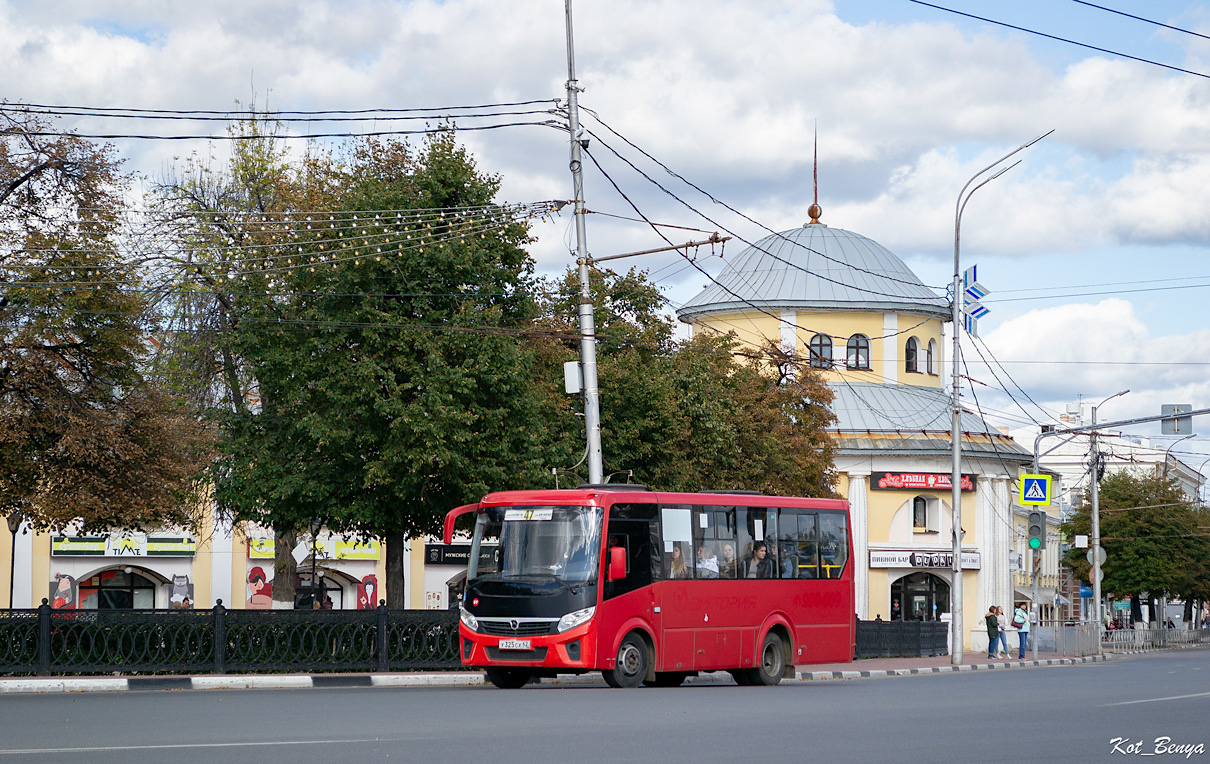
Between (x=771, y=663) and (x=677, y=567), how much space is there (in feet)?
9.81

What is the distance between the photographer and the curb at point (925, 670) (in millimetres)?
29062

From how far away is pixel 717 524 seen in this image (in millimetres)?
22891

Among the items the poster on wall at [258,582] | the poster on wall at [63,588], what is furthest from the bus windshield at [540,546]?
the poster on wall at [63,588]

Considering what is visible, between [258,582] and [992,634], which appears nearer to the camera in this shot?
[992,634]

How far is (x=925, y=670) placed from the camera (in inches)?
1366

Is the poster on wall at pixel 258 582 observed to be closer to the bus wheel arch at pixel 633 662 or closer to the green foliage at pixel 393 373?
the green foliage at pixel 393 373

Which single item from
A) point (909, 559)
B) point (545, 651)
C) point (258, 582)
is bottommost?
point (258, 582)

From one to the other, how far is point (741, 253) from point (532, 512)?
148ft

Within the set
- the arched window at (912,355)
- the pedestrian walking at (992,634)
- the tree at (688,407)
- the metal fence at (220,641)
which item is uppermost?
the arched window at (912,355)

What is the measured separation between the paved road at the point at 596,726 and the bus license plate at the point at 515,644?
2.37 feet

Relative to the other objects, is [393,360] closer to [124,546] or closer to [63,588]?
[124,546]

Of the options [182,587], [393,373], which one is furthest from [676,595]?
[182,587]

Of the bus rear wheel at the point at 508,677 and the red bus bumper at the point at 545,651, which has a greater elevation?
the red bus bumper at the point at 545,651

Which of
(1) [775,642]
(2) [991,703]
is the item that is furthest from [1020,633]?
(2) [991,703]
